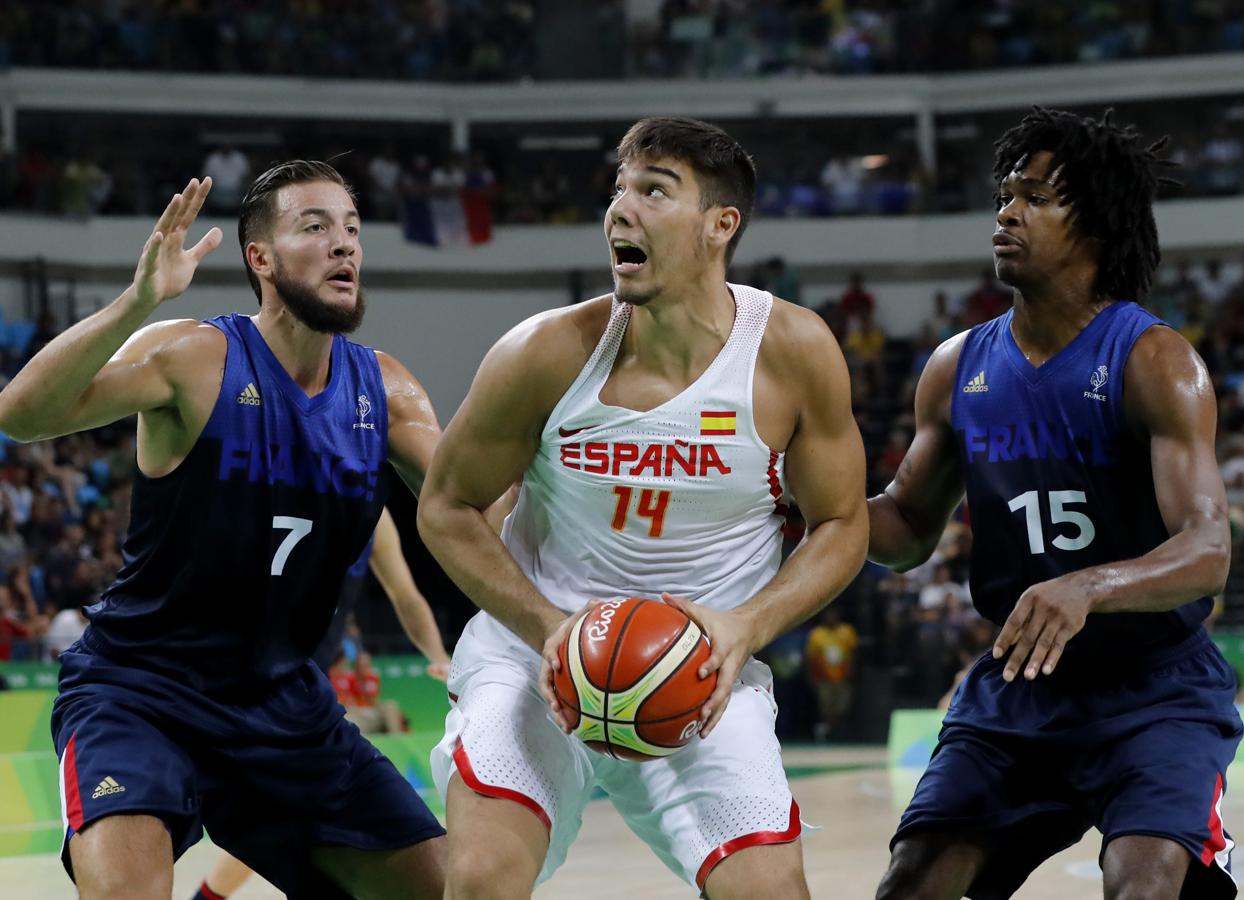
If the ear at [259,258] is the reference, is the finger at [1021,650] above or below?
below

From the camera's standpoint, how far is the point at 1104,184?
475 centimetres

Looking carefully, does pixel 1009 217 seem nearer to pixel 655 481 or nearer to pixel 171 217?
pixel 655 481

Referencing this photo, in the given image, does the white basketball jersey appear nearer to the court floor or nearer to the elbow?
the elbow

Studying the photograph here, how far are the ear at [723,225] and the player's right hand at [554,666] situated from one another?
3.25 feet

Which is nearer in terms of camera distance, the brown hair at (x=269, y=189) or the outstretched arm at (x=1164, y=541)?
the outstretched arm at (x=1164, y=541)

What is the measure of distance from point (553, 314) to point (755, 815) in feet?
4.54

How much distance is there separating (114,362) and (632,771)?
174cm

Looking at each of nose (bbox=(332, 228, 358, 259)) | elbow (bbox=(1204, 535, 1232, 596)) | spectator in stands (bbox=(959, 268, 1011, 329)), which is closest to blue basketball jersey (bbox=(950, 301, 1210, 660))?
elbow (bbox=(1204, 535, 1232, 596))

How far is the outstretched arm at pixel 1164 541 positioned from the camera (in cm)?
407

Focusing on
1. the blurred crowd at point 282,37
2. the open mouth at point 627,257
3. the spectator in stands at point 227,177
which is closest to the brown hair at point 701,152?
the open mouth at point 627,257

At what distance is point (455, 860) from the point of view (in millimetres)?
4012

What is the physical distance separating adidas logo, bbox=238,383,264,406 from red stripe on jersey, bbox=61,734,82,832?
3.32ft

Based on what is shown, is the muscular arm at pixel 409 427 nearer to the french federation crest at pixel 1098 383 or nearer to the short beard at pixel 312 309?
the short beard at pixel 312 309

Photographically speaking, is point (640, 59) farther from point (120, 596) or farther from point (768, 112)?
point (120, 596)
